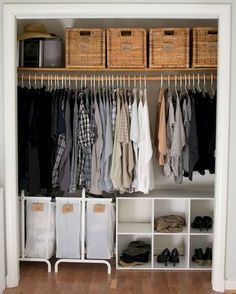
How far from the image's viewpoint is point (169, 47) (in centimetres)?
365

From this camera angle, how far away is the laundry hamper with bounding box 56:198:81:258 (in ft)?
12.3

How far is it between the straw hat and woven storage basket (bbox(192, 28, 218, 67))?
134 centimetres

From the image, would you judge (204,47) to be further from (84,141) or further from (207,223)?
(207,223)

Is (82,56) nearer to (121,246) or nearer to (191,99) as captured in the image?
(191,99)

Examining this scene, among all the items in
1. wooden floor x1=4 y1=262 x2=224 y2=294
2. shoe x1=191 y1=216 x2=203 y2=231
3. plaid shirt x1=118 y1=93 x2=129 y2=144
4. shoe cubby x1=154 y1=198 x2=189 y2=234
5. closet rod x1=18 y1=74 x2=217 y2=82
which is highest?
closet rod x1=18 y1=74 x2=217 y2=82

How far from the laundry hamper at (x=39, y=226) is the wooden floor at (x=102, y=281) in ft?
0.60

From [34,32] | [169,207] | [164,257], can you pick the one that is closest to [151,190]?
[169,207]

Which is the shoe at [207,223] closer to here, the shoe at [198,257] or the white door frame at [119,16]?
the shoe at [198,257]

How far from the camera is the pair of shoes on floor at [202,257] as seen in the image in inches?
152

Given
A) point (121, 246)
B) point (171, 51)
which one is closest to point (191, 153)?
point (171, 51)

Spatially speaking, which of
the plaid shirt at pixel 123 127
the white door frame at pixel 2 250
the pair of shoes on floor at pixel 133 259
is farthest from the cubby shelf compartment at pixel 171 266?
the white door frame at pixel 2 250

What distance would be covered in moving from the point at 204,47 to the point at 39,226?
7.29ft

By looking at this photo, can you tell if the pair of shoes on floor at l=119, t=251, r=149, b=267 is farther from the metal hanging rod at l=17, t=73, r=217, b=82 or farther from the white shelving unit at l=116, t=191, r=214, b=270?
the metal hanging rod at l=17, t=73, r=217, b=82

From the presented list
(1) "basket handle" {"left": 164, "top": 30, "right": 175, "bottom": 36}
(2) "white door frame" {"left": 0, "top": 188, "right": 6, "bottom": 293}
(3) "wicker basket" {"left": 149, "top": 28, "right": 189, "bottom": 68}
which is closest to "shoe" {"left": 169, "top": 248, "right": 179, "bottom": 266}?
(2) "white door frame" {"left": 0, "top": 188, "right": 6, "bottom": 293}
